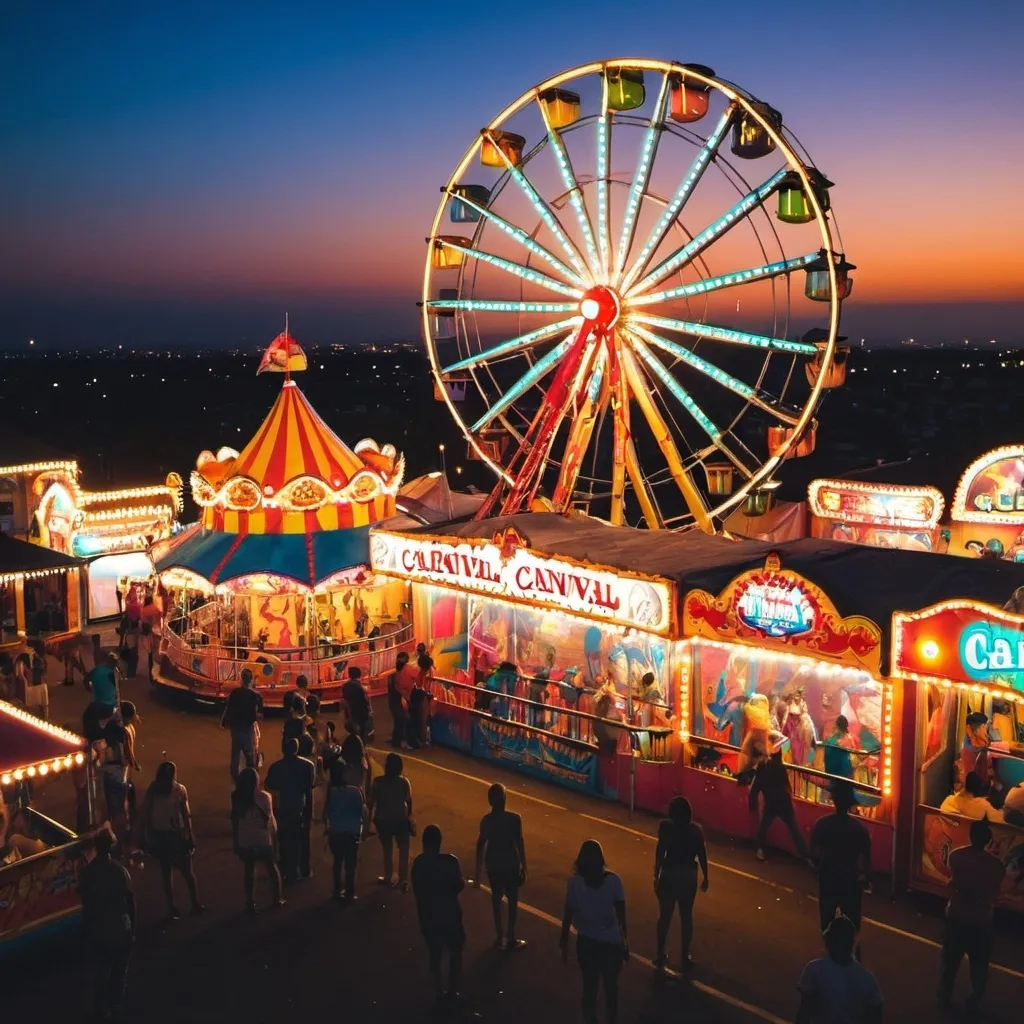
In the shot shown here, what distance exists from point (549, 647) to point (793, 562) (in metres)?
5.86

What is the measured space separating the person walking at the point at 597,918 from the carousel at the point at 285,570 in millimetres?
10237

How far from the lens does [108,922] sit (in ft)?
25.3

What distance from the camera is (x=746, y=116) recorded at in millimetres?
15391

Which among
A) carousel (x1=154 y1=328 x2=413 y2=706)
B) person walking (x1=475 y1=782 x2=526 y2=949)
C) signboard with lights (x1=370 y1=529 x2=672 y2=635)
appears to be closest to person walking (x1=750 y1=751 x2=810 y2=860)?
signboard with lights (x1=370 y1=529 x2=672 y2=635)

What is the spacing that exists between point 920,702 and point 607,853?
3389 millimetres

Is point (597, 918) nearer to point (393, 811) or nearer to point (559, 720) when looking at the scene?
point (393, 811)

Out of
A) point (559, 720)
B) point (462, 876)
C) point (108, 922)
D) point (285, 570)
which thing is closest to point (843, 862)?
point (462, 876)

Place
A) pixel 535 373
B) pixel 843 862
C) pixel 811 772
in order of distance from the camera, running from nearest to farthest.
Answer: pixel 843 862 → pixel 811 772 → pixel 535 373

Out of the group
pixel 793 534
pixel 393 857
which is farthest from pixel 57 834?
pixel 793 534

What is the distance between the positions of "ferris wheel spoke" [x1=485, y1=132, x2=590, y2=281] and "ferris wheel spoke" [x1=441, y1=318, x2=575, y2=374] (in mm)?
892

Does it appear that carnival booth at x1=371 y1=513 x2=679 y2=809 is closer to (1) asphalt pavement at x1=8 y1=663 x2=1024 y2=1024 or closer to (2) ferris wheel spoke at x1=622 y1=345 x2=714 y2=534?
(1) asphalt pavement at x1=8 y1=663 x2=1024 y2=1024

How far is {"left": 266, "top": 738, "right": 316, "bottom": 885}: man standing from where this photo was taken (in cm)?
991

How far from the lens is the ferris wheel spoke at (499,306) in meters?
17.8

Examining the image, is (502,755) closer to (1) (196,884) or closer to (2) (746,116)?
(1) (196,884)
